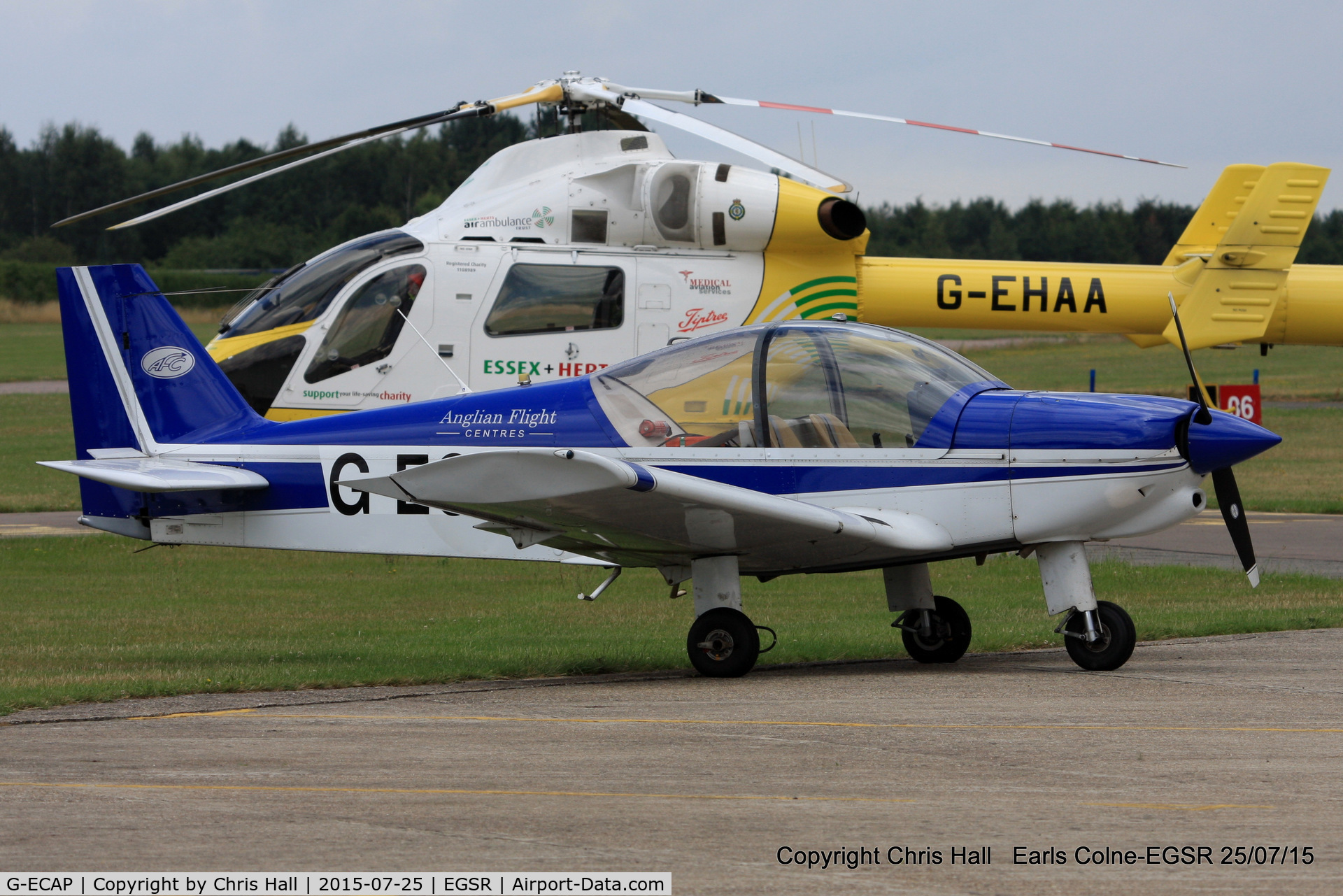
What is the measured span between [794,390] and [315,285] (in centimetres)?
601

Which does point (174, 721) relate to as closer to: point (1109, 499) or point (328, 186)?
point (1109, 499)

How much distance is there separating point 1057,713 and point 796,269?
6701 millimetres

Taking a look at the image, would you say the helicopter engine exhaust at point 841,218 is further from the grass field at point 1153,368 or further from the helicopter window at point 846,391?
the grass field at point 1153,368

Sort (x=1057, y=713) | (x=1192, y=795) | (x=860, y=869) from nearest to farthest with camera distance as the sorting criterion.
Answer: (x=860, y=869) → (x=1192, y=795) → (x=1057, y=713)

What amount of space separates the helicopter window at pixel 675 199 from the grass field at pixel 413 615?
11.1ft

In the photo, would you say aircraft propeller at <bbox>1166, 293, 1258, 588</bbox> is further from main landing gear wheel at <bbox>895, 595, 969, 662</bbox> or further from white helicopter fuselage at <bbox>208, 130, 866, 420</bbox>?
white helicopter fuselage at <bbox>208, 130, 866, 420</bbox>

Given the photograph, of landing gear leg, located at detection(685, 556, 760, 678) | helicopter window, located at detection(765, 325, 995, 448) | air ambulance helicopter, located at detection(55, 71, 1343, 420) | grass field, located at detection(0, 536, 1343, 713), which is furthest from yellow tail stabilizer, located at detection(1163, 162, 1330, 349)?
landing gear leg, located at detection(685, 556, 760, 678)

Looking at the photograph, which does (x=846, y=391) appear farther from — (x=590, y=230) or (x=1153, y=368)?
(x=1153, y=368)

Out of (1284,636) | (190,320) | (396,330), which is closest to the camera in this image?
(1284,636)

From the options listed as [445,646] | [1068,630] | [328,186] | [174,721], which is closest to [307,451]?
[445,646]

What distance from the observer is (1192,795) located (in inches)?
211

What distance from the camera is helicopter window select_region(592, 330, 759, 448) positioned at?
8.69 m

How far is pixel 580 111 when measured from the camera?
46.2 feet

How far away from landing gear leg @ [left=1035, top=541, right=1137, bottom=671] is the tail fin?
5.14 metres
